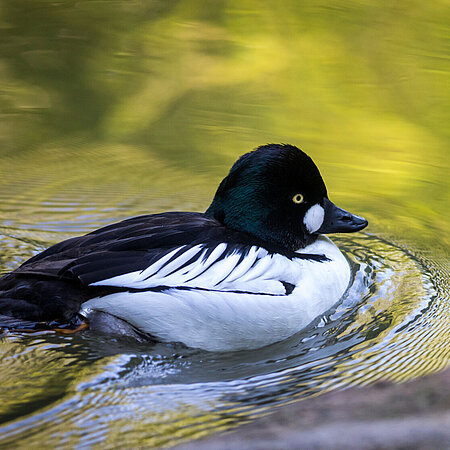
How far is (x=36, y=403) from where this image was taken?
3.56 metres

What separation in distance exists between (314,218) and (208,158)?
240 centimetres

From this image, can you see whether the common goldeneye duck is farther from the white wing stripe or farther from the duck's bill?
the duck's bill

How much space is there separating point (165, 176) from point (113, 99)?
1.76 meters

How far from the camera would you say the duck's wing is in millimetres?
4062

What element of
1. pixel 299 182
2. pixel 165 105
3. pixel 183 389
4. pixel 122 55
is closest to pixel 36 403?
pixel 183 389

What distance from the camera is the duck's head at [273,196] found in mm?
4539

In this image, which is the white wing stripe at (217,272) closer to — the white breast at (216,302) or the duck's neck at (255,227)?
the white breast at (216,302)

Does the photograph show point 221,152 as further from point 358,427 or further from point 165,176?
point 358,427

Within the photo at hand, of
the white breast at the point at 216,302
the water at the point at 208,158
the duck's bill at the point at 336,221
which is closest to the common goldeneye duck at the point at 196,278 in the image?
the white breast at the point at 216,302

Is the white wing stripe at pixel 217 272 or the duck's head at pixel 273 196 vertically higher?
the duck's head at pixel 273 196

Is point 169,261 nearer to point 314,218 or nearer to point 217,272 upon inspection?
point 217,272

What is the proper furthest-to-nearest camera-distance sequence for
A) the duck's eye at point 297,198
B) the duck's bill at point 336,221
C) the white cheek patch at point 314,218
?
the duck's bill at point 336,221 → the white cheek patch at point 314,218 → the duck's eye at point 297,198

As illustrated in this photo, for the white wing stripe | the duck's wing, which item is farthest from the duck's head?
the white wing stripe

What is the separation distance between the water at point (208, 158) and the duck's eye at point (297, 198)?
0.73m
